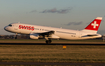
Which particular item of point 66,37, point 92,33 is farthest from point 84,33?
Result: point 66,37

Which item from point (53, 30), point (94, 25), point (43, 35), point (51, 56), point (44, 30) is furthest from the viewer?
point (94, 25)

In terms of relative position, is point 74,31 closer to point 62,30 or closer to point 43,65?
point 62,30

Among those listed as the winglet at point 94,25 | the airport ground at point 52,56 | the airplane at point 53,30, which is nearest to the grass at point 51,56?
the airport ground at point 52,56

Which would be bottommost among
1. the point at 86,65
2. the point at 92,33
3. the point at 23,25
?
the point at 86,65

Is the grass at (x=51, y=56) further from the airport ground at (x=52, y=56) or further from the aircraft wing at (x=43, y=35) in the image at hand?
the aircraft wing at (x=43, y=35)

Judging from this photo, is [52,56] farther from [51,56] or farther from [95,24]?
[95,24]

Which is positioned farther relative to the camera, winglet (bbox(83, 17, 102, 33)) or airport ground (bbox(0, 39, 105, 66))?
winglet (bbox(83, 17, 102, 33))

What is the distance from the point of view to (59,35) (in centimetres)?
4788

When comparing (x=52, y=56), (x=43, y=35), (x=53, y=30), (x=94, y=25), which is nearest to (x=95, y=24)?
(x=94, y=25)

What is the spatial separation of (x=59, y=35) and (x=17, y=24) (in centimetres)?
1274

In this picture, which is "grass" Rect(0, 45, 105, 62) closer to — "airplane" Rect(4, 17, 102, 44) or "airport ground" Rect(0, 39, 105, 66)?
"airport ground" Rect(0, 39, 105, 66)

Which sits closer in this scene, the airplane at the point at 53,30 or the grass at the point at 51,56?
the grass at the point at 51,56

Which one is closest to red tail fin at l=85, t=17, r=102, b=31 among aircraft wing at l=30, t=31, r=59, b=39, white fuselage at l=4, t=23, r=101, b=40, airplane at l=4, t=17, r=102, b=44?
airplane at l=4, t=17, r=102, b=44

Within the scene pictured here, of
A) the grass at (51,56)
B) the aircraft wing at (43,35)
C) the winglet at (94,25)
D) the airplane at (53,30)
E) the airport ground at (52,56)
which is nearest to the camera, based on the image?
the airport ground at (52,56)
